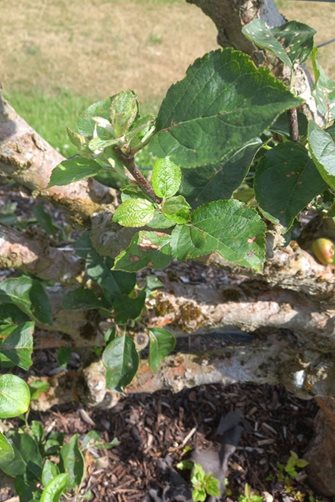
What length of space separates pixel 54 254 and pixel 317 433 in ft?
3.50

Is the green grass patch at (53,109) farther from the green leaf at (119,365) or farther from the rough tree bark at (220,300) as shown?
the green leaf at (119,365)

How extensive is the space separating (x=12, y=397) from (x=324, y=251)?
80cm

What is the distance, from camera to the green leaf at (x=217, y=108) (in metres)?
0.65

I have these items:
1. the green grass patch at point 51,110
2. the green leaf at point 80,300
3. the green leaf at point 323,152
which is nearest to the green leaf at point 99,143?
the green leaf at point 323,152

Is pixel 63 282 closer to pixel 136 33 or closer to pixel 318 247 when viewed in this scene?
pixel 318 247

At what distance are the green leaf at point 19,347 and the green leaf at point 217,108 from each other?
2.21 feet

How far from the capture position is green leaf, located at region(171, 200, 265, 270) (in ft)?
2.49

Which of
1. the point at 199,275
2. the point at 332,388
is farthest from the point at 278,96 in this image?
the point at 199,275

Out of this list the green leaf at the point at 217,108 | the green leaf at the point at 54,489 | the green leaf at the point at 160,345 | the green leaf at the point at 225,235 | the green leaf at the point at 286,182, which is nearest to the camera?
the green leaf at the point at 217,108

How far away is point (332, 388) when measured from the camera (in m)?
1.53

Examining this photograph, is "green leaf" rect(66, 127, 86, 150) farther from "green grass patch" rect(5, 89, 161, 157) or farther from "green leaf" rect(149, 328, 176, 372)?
"green grass patch" rect(5, 89, 161, 157)

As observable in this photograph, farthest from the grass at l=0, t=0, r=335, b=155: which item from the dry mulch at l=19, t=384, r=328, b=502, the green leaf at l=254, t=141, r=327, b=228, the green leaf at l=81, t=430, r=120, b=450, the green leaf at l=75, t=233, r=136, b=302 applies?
the green leaf at l=254, t=141, r=327, b=228

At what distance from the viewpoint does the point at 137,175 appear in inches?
32.3

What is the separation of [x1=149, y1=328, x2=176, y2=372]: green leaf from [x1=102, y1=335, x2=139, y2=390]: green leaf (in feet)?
0.18
